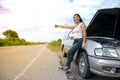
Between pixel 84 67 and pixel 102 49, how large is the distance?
94 centimetres

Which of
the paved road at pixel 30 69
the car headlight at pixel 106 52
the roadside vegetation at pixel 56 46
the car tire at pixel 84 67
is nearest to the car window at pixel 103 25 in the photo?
the car tire at pixel 84 67

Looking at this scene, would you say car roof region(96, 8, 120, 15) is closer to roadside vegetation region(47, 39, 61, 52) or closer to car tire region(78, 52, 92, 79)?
car tire region(78, 52, 92, 79)

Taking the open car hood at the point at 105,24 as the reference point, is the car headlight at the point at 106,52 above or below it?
below

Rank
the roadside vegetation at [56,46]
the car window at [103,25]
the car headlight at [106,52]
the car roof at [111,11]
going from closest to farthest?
the car headlight at [106,52] < the car roof at [111,11] < the car window at [103,25] < the roadside vegetation at [56,46]

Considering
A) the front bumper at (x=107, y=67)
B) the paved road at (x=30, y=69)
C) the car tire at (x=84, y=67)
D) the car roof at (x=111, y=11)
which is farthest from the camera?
the car roof at (x=111, y=11)

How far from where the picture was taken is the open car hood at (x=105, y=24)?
23.7 ft

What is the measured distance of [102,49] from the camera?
5898 mm

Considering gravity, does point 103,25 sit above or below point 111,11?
below

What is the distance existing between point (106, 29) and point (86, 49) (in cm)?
169

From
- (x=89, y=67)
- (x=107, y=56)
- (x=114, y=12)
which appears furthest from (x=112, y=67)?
(x=114, y=12)

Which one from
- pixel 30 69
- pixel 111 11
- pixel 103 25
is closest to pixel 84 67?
pixel 103 25

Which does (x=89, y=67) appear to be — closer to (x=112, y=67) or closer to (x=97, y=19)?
(x=112, y=67)

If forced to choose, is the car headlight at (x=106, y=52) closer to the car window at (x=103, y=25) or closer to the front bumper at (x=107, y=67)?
the front bumper at (x=107, y=67)

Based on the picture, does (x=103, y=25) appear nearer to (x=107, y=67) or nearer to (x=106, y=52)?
(x=106, y=52)
